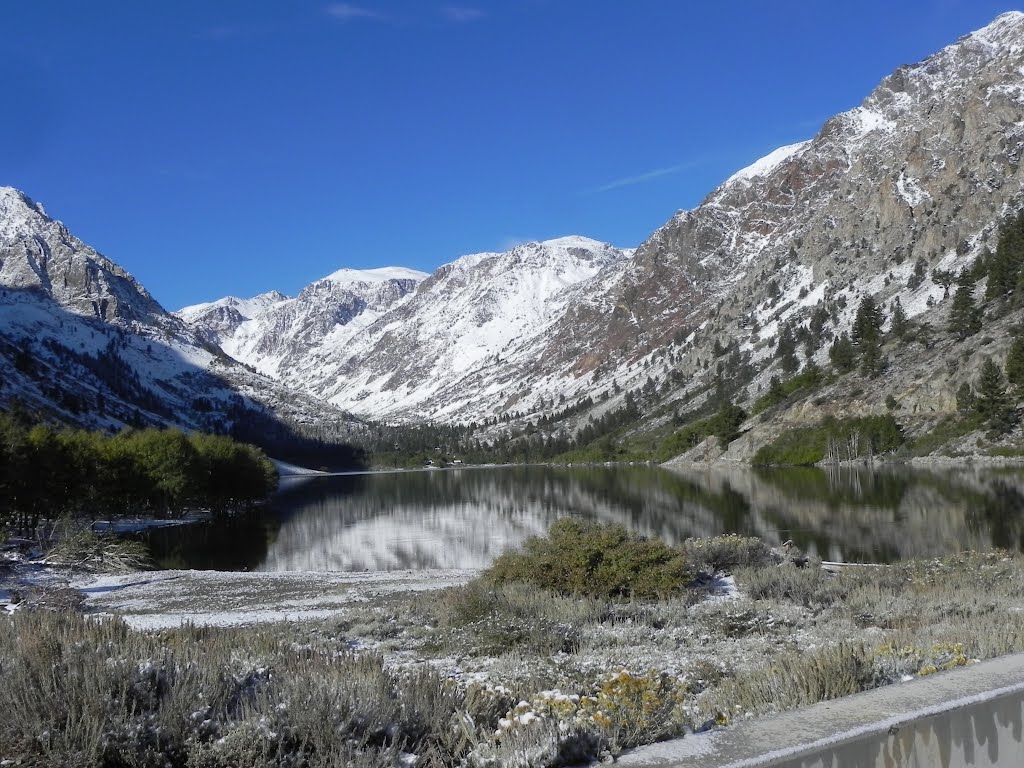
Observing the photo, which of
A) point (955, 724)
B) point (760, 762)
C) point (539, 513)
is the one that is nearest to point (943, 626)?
point (955, 724)

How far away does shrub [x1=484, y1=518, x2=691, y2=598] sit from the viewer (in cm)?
1992

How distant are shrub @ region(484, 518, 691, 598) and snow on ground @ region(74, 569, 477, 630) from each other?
5.36 meters

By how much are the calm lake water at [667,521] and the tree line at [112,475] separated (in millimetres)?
4887

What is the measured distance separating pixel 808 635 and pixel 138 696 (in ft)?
36.2

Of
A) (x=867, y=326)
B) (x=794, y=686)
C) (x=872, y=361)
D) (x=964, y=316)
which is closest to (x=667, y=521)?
(x=794, y=686)

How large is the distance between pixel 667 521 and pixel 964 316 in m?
81.3

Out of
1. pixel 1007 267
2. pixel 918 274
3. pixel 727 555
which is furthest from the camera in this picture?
pixel 918 274

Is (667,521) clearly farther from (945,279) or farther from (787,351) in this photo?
(787,351)

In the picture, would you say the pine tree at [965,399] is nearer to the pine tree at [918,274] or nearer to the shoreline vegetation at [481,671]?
the pine tree at [918,274]

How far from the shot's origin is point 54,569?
3612 cm

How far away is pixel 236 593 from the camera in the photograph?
92.9ft

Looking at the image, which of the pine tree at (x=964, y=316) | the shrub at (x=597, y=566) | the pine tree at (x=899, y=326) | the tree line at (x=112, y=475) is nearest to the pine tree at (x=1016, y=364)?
the pine tree at (x=964, y=316)

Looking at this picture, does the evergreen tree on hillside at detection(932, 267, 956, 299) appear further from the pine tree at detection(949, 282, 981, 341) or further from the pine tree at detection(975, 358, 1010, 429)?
the pine tree at detection(975, 358, 1010, 429)

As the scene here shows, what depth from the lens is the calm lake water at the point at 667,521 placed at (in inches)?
1513
